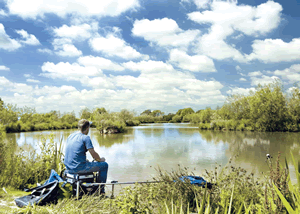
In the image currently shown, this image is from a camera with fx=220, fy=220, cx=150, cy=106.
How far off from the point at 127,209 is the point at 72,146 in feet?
4.49

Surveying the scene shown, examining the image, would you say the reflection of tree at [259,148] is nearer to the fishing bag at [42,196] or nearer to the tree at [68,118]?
the fishing bag at [42,196]

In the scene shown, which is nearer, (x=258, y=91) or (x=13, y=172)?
(x=13, y=172)

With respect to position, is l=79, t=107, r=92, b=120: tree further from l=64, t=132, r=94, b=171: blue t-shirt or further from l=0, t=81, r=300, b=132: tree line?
l=64, t=132, r=94, b=171: blue t-shirt

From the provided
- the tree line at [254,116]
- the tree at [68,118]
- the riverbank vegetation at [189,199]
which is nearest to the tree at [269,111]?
the tree line at [254,116]

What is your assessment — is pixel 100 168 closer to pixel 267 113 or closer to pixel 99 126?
pixel 99 126

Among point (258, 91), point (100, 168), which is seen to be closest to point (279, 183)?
point (100, 168)

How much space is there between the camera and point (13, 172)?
405 cm

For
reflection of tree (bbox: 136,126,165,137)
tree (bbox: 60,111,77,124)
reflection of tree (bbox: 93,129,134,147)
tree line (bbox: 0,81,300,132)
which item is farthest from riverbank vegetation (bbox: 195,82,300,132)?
tree (bbox: 60,111,77,124)

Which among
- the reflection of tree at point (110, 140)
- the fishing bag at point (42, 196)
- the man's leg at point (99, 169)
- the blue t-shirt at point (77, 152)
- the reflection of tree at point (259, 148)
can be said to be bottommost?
the reflection of tree at point (259, 148)

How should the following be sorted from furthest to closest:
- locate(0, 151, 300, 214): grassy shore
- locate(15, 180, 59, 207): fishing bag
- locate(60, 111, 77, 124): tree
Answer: locate(60, 111, 77, 124): tree → locate(15, 180, 59, 207): fishing bag → locate(0, 151, 300, 214): grassy shore

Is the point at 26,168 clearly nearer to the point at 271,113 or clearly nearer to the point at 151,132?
the point at 151,132

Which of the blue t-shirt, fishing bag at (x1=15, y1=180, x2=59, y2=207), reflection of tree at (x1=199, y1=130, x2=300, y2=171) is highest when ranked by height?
the blue t-shirt

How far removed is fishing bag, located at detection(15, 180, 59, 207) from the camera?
2699mm

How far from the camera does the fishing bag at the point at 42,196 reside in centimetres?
270
